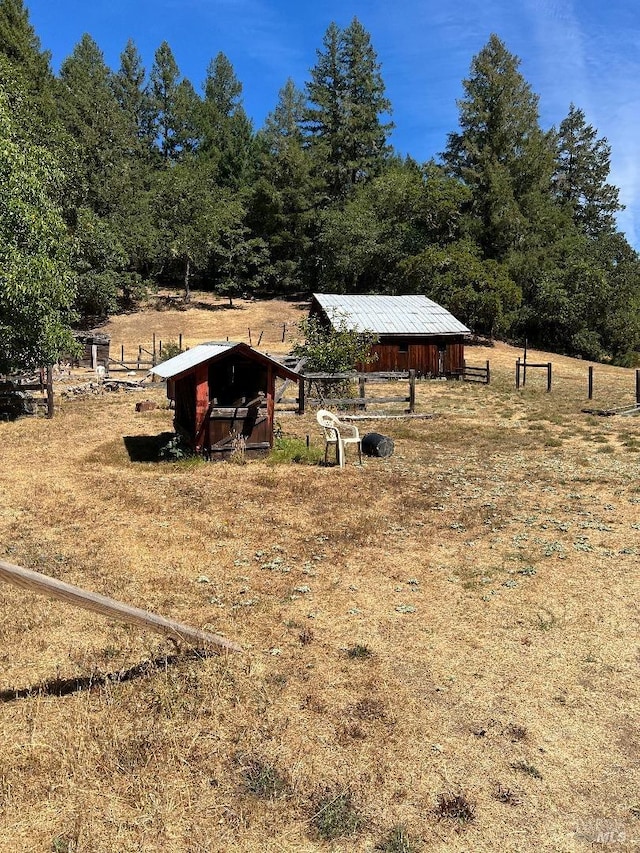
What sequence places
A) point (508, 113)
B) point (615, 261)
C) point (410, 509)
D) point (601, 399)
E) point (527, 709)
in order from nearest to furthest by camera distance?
point (527, 709) → point (410, 509) → point (601, 399) → point (508, 113) → point (615, 261)

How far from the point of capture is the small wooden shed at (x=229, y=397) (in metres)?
14.4

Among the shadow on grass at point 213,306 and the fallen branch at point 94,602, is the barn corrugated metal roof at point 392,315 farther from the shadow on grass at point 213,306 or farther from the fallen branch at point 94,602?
the fallen branch at point 94,602

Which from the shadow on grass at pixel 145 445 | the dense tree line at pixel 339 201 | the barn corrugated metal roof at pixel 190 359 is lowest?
the shadow on grass at pixel 145 445

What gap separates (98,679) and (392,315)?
3156 cm

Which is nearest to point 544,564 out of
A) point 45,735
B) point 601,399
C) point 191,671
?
point 191,671

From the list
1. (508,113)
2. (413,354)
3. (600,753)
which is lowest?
(600,753)

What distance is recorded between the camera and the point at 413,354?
113ft

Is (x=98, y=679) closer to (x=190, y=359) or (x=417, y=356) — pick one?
(x=190, y=359)

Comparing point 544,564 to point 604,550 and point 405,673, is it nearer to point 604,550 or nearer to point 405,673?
point 604,550

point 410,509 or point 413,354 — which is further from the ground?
point 413,354

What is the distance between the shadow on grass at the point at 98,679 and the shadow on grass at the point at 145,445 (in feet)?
30.4

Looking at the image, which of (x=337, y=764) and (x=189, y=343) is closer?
(x=337, y=764)

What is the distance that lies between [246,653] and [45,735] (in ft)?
6.83

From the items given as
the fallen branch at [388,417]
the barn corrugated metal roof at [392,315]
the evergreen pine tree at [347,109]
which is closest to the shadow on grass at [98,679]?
the fallen branch at [388,417]
